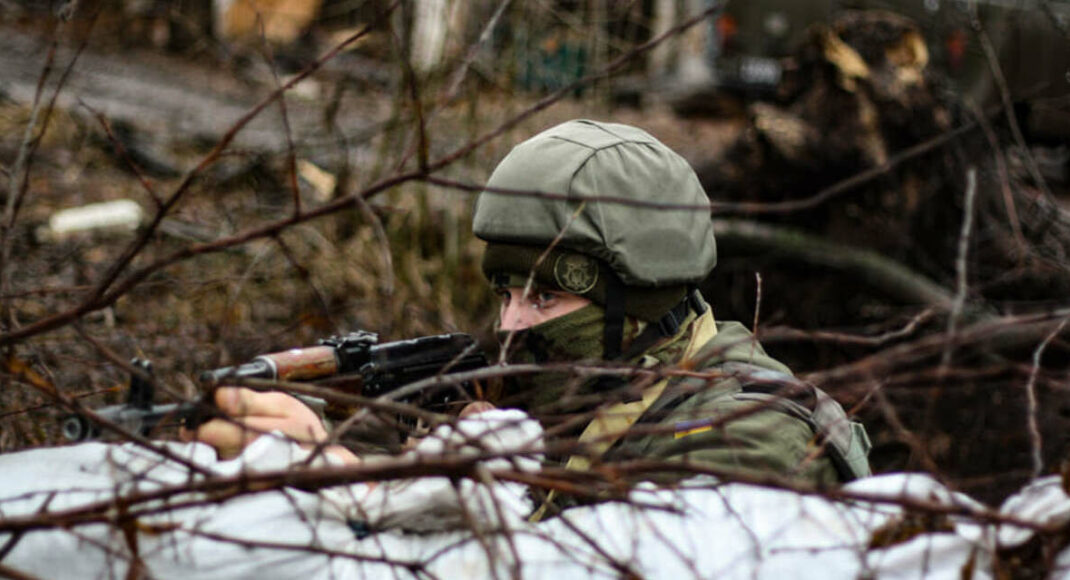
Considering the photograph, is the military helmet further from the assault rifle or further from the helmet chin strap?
the assault rifle

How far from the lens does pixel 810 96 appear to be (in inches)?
225

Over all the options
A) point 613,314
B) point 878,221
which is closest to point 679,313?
point 613,314

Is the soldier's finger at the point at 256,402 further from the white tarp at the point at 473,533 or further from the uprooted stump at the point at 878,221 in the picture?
the uprooted stump at the point at 878,221

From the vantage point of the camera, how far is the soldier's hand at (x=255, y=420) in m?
1.84

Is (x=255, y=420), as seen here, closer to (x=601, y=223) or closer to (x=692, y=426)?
(x=692, y=426)

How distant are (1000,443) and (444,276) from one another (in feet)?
9.37

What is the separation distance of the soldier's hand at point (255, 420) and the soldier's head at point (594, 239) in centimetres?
61

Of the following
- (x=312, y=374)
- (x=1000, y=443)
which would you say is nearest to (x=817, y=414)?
(x=312, y=374)

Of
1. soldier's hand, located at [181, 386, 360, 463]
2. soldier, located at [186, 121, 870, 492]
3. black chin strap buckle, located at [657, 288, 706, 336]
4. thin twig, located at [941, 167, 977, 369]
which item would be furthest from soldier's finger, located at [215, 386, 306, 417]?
thin twig, located at [941, 167, 977, 369]

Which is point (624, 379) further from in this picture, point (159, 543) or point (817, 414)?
point (159, 543)

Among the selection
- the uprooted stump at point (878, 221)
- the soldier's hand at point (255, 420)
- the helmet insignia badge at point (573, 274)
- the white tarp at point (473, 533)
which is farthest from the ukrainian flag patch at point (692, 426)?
the uprooted stump at point (878, 221)

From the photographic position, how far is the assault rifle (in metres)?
1.71

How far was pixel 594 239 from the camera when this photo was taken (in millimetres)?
2447

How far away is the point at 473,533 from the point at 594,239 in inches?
40.0
